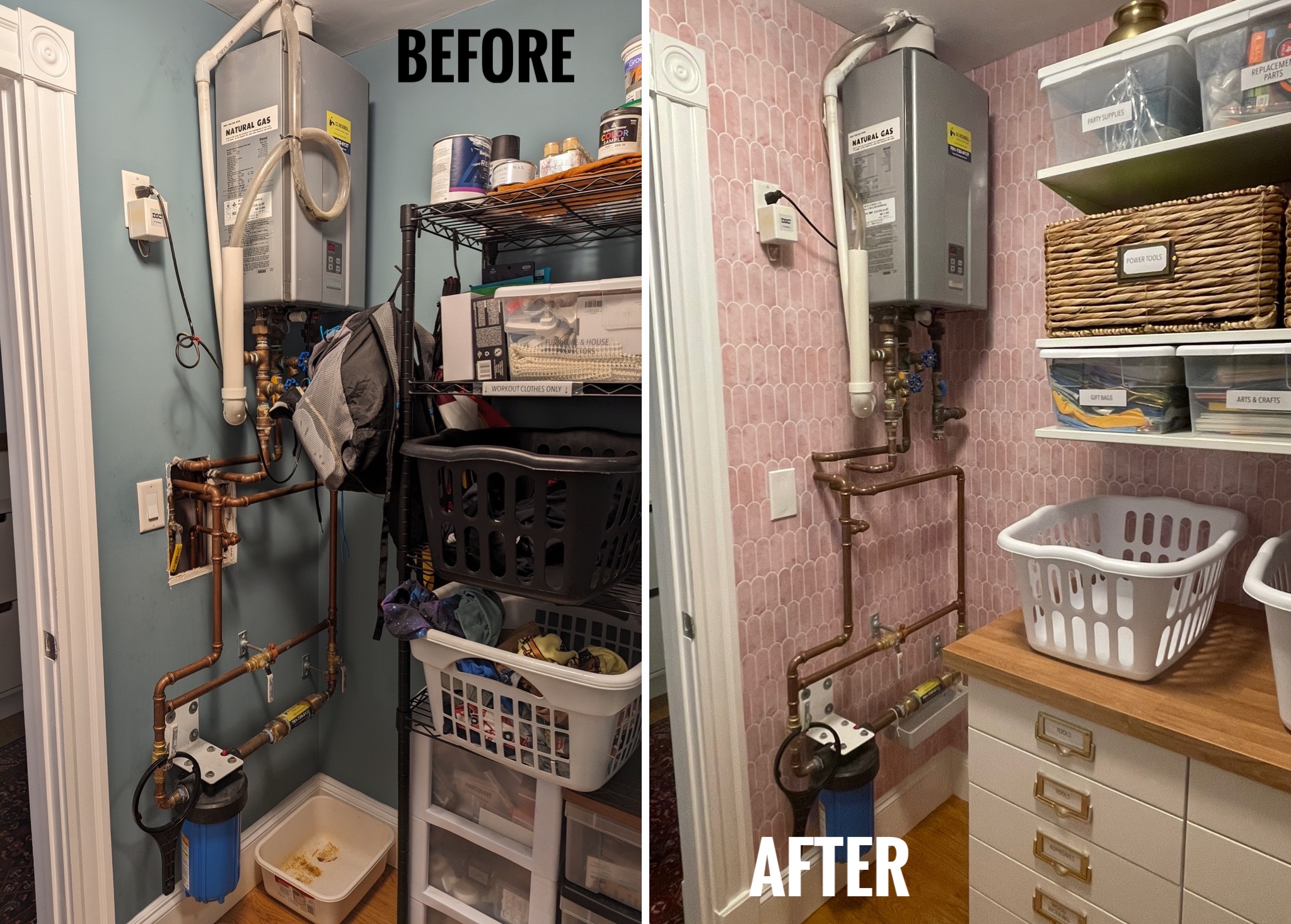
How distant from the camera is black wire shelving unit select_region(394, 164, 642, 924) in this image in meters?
1.12

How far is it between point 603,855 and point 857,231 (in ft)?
4.07

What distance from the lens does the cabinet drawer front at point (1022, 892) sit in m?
1.19

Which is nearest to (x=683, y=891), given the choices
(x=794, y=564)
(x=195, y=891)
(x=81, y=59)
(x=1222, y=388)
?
(x=794, y=564)

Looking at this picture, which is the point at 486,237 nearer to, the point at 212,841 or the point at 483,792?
the point at 483,792

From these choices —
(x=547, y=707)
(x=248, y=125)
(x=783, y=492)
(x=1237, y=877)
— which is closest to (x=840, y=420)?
(x=783, y=492)

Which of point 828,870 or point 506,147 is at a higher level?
point 506,147

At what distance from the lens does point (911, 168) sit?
134 centimetres

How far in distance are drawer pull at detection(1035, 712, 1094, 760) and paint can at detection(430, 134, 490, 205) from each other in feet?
4.20

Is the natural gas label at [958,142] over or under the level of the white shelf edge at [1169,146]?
over

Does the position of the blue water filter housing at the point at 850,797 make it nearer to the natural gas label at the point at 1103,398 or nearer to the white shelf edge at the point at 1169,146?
the natural gas label at the point at 1103,398

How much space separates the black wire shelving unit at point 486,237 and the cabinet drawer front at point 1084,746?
0.64 m

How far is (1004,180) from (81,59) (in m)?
1.77

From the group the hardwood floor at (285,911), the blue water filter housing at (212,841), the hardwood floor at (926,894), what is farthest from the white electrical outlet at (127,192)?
the hardwood floor at (926,894)

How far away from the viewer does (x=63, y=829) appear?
4.42ft
